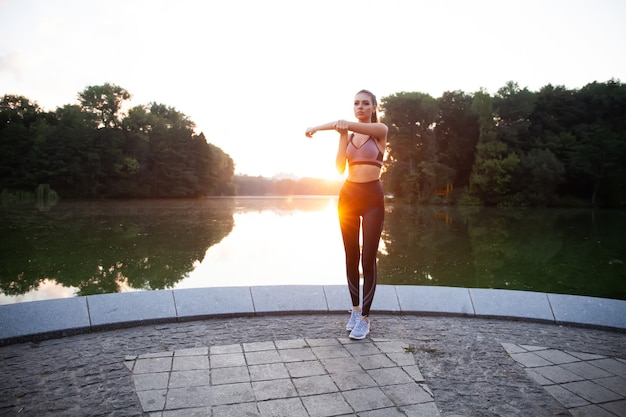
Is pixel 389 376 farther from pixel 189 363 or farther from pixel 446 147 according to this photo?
pixel 446 147

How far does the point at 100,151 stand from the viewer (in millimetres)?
43750

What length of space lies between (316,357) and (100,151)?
156 feet

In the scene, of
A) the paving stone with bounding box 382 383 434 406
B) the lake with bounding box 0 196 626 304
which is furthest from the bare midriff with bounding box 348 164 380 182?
the lake with bounding box 0 196 626 304

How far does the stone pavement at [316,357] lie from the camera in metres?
2.56

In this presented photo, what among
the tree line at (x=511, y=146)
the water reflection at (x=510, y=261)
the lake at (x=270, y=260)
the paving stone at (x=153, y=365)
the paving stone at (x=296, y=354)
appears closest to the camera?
the paving stone at (x=153, y=365)

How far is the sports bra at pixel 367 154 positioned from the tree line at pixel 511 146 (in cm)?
3772

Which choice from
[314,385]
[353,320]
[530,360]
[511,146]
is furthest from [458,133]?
[314,385]

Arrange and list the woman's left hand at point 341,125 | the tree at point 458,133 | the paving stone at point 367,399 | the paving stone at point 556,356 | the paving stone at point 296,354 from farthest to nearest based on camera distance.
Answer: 1. the tree at point 458,133
2. the woman's left hand at point 341,125
3. the paving stone at point 556,356
4. the paving stone at point 296,354
5. the paving stone at point 367,399

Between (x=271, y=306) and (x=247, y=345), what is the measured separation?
1.03 meters

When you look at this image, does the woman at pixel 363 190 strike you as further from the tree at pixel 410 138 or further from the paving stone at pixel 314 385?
the tree at pixel 410 138

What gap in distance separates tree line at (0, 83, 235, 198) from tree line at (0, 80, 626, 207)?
0.12m

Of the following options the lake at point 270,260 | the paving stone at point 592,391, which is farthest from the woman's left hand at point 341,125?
the lake at point 270,260

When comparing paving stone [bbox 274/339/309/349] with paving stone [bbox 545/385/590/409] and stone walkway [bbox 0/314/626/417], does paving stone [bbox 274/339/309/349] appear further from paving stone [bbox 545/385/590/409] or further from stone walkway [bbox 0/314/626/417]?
paving stone [bbox 545/385/590/409]

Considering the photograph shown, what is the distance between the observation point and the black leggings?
385 centimetres
